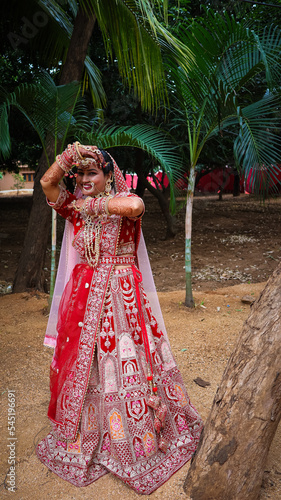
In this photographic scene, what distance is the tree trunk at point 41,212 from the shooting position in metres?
5.77

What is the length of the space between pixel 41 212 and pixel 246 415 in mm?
4744

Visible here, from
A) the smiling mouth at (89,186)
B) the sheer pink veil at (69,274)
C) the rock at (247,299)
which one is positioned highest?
the smiling mouth at (89,186)

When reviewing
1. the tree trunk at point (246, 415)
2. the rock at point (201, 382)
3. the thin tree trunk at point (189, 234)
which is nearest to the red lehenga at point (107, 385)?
the tree trunk at point (246, 415)

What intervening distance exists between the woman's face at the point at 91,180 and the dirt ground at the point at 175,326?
5.63 feet

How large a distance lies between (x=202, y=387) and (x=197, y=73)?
3.29 metres

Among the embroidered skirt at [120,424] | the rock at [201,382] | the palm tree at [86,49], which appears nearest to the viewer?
the embroidered skirt at [120,424]

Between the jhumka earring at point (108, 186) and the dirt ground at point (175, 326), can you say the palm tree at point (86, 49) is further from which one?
the jhumka earring at point (108, 186)

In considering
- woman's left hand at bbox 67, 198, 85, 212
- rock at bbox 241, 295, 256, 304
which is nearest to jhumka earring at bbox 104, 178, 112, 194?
woman's left hand at bbox 67, 198, 85, 212

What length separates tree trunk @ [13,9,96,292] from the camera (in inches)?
227

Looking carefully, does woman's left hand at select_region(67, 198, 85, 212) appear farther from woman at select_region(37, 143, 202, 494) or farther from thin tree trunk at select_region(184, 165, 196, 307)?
thin tree trunk at select_region(184, 165, 196, 307)

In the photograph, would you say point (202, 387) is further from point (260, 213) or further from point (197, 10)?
point (260, 213)

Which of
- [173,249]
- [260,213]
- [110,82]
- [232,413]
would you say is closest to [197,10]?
[110,82]

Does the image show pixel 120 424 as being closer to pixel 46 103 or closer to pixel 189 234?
pixel 189 234

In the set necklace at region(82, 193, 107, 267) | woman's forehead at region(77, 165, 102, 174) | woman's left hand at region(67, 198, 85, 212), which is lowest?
necklace at region(82, 193, 107, 267)
